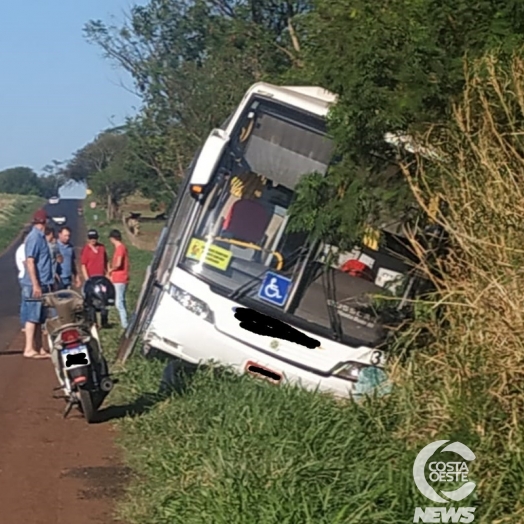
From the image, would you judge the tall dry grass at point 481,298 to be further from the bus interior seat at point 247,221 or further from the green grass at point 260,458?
the bus interior seat at point 247,221

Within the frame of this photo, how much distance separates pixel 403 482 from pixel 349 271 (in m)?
3.92

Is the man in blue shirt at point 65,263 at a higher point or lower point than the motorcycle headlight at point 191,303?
lower

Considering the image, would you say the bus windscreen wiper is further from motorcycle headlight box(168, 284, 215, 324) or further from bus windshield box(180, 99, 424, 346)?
motorcycle headlight box(168, 284, 215, 324)

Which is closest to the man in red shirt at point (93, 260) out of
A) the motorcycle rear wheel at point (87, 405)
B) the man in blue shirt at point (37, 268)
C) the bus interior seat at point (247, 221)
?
the man in blue shirt at point (37, 268)

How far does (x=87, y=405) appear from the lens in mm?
10703

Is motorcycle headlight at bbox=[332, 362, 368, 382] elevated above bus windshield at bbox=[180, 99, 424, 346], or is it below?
below

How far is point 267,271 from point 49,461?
9.09 ft

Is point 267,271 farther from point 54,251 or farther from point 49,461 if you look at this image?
point 54,251

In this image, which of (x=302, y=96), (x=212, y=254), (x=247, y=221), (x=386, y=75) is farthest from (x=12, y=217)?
(x=386, y=75)

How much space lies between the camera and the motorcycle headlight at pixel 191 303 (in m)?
11.1

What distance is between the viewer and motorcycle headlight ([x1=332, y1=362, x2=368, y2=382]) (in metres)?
10.7

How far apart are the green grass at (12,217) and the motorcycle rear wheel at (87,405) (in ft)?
130

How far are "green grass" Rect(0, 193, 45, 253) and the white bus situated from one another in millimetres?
39238

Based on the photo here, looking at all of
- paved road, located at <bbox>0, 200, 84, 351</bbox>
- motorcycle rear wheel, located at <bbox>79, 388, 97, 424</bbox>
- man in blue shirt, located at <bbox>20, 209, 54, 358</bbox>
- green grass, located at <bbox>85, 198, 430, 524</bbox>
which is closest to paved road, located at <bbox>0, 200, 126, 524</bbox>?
motorcycle rear wheel, located at <bbox>79, 388, 97, 424</bbox>
